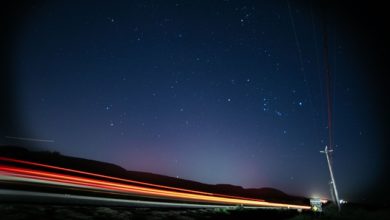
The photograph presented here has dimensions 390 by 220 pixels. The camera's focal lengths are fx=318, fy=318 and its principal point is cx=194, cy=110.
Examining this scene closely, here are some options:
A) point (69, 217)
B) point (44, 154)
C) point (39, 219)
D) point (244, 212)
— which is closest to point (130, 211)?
point (69, 217)

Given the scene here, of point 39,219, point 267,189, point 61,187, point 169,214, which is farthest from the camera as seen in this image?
point 267,189

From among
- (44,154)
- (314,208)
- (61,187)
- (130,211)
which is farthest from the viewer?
(44,154)

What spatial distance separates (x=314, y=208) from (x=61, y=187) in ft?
47.7

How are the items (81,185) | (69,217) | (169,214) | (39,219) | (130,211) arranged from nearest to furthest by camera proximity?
(39,219) < (69,217) < (130,211) < (169,214) < (81,185)

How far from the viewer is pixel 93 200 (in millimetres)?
13062

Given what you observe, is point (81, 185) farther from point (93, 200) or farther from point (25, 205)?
point (25, 205)

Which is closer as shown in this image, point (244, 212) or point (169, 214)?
point (169, 214)

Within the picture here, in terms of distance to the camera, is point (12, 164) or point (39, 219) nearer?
point (39, 219)

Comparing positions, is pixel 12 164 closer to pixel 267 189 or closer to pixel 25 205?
pixel 25 205

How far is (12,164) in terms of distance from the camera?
Result: 49.1ft

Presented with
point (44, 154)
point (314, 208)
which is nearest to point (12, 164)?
point (314, 208)

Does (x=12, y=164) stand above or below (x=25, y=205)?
above

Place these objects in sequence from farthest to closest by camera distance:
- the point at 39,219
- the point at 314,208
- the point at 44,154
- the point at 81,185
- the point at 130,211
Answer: the point at 44,154 < the point at 314,208 < the point at 81,185 < the point at 130,211 < the point at 39,219

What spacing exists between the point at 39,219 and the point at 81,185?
8247 millimetres
